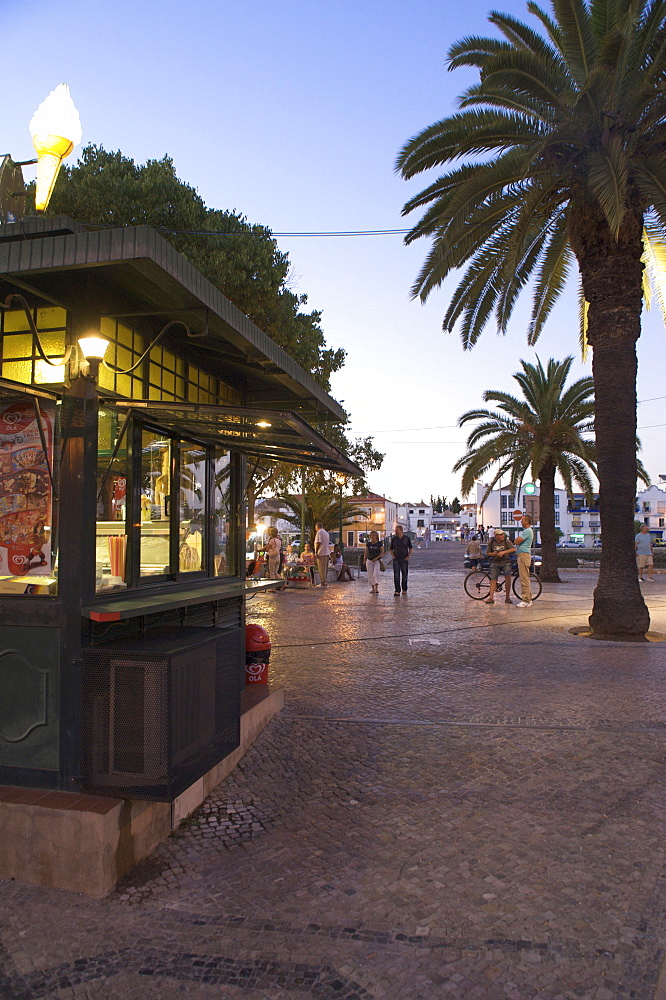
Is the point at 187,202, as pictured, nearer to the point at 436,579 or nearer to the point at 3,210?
the point at 3,210

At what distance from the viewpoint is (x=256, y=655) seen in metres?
6.20

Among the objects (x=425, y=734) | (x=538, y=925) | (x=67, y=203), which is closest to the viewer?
(x=538, y=925)

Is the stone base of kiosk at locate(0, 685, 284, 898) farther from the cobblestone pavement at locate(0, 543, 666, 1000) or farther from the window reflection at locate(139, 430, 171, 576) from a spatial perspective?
the window reflection at locate(139, 430, 171, 576)

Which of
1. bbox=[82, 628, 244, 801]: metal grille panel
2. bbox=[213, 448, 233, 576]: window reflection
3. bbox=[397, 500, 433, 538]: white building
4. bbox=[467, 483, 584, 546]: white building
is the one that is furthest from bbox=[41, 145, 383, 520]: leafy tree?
bbox=[397, 500, 433, 538]: white building

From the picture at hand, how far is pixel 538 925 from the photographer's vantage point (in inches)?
115

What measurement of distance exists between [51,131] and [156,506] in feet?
7.99

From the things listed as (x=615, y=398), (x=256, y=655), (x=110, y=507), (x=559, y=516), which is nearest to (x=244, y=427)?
(x=110, y=507)

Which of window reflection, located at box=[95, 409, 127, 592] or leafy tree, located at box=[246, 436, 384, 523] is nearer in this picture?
window reflection, located at box=[95, 409, 127, 592]

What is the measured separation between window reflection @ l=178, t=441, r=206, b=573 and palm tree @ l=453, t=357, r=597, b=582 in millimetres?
16785

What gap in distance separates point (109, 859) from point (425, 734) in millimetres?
2804

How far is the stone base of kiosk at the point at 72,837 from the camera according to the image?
10.8ft

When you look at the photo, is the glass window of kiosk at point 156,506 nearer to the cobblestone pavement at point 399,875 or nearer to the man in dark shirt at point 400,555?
the cobblestone pavement at point 399,875

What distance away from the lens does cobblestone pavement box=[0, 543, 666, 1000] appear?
8.68ft

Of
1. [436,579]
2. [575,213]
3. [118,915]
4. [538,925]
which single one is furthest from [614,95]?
[436,579]
